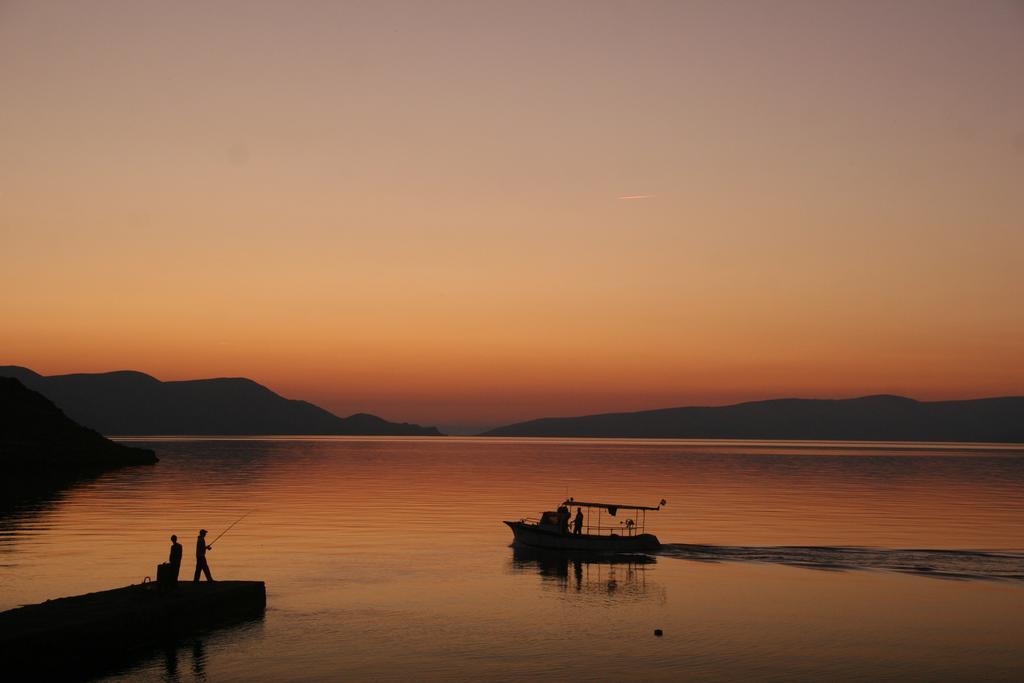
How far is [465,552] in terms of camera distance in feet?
212

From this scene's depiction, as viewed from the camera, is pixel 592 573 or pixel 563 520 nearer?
pixel 592 573

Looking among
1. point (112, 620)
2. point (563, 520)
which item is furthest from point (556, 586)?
point (112, 620)

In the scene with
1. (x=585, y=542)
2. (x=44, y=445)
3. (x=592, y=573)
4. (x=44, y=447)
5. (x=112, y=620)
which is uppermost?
(x=44, y=445)

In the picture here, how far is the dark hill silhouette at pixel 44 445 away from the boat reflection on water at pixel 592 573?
108 m

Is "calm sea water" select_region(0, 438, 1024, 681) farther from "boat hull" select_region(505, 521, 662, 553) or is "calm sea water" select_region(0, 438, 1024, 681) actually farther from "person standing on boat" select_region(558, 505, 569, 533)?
"person standing on boat" select_region(558, 505, 569, 533)

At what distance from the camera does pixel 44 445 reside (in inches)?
6644

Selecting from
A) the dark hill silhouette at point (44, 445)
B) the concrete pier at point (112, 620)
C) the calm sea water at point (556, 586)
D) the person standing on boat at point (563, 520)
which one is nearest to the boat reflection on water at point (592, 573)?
the calm sea water at point (556, 586)

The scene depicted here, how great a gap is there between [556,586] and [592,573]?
19.8 feet

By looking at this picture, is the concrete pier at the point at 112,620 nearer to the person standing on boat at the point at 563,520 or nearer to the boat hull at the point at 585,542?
the boat hull at the point at 585,542

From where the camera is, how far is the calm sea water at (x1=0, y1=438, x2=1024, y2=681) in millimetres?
34312

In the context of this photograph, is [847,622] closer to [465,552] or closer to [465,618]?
[465,618]

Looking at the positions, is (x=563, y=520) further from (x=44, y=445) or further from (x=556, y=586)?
(x=44, y=445)

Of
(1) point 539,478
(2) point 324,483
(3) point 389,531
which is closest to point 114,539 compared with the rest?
(3) point 389,531

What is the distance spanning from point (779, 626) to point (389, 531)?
41641mm
